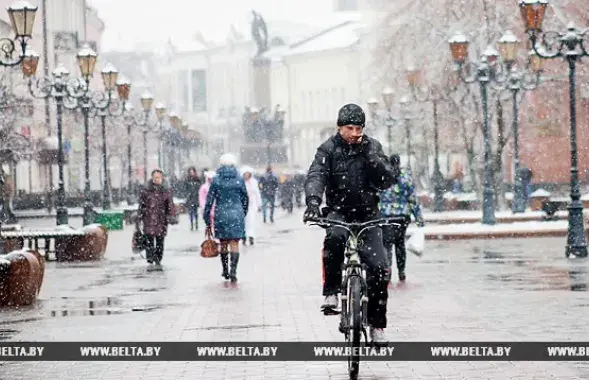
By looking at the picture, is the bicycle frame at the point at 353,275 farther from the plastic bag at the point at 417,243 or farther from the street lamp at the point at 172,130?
the street lamp at the point at 172,130

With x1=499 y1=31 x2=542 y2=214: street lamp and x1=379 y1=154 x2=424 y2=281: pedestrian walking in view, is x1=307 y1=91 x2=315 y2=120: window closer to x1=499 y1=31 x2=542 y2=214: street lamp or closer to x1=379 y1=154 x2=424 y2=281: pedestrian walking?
x1=499 y1=31 x2=542 y2=214: street lamp

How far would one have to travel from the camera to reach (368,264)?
12.2 meters

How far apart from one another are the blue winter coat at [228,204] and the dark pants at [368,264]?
10.5 metres

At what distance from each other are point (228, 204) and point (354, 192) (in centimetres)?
1070

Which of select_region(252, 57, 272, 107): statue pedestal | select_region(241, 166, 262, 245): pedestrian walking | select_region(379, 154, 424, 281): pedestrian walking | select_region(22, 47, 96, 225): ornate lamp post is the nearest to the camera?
select_region(379, 154, 424, 281): pedestrian walking

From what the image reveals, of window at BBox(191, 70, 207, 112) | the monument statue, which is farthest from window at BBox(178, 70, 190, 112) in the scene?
the monument statue

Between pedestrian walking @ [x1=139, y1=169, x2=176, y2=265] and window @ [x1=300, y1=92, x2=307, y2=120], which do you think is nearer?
pedestrian walking @ [x1=139, y1=169, x2=176, y2=265]

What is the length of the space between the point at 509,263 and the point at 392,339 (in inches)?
471

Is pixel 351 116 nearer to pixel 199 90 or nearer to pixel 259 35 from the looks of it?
pixel 259 35

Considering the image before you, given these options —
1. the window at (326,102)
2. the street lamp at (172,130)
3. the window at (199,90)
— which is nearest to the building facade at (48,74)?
the street lamp at (172,130)

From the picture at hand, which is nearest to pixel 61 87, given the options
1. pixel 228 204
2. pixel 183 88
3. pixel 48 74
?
pixel 228 204

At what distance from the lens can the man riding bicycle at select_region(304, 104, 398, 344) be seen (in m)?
12.2

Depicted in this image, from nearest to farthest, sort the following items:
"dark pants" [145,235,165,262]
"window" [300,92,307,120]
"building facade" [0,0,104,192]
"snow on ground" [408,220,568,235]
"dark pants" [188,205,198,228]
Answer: "dark pants" [145,235,165,262]
"snow on ground" [408,220,568,235]
"dark pants" [188,205,198,228]
"building facade" [0,0,104,192]
"window" [300,92,307,120]

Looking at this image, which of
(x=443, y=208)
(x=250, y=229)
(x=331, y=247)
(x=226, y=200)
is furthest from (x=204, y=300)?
(x=443, y=208)
